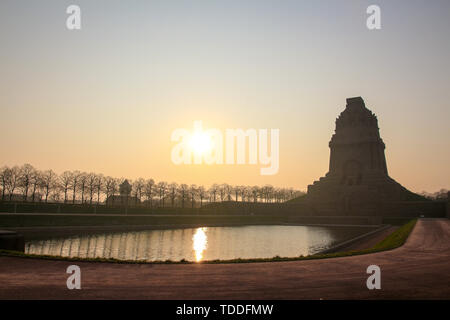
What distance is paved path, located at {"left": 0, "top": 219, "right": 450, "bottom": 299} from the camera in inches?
387

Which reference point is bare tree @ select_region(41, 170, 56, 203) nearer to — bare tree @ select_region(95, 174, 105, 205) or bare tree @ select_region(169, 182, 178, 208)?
bare tree @ select_region(95, 174, 105, 205)

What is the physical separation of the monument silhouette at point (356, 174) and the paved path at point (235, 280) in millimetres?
64731

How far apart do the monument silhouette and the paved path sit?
212ft

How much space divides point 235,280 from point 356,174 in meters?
82.4

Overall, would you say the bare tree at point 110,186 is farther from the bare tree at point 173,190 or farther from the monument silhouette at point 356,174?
the monument silhouette at point 356,174

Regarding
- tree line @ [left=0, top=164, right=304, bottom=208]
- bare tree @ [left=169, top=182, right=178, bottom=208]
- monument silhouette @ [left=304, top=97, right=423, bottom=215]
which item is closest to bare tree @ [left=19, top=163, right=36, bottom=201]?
tree line @ [left=0, top=164, right=304, bottom=208]

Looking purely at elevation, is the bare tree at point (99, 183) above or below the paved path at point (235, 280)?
above

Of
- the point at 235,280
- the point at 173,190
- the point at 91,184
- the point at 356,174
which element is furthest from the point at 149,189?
the point at 235,280

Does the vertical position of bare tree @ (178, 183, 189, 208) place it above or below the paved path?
above

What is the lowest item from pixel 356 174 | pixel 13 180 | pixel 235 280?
pixel 235 280

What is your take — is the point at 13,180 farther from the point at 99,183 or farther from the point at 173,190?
the point at 173,190

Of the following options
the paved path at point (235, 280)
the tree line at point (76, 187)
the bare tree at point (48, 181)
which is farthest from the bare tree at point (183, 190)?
the paved path at point (235, 280)

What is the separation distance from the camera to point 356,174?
87.1 m

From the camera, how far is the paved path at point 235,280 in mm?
9820
